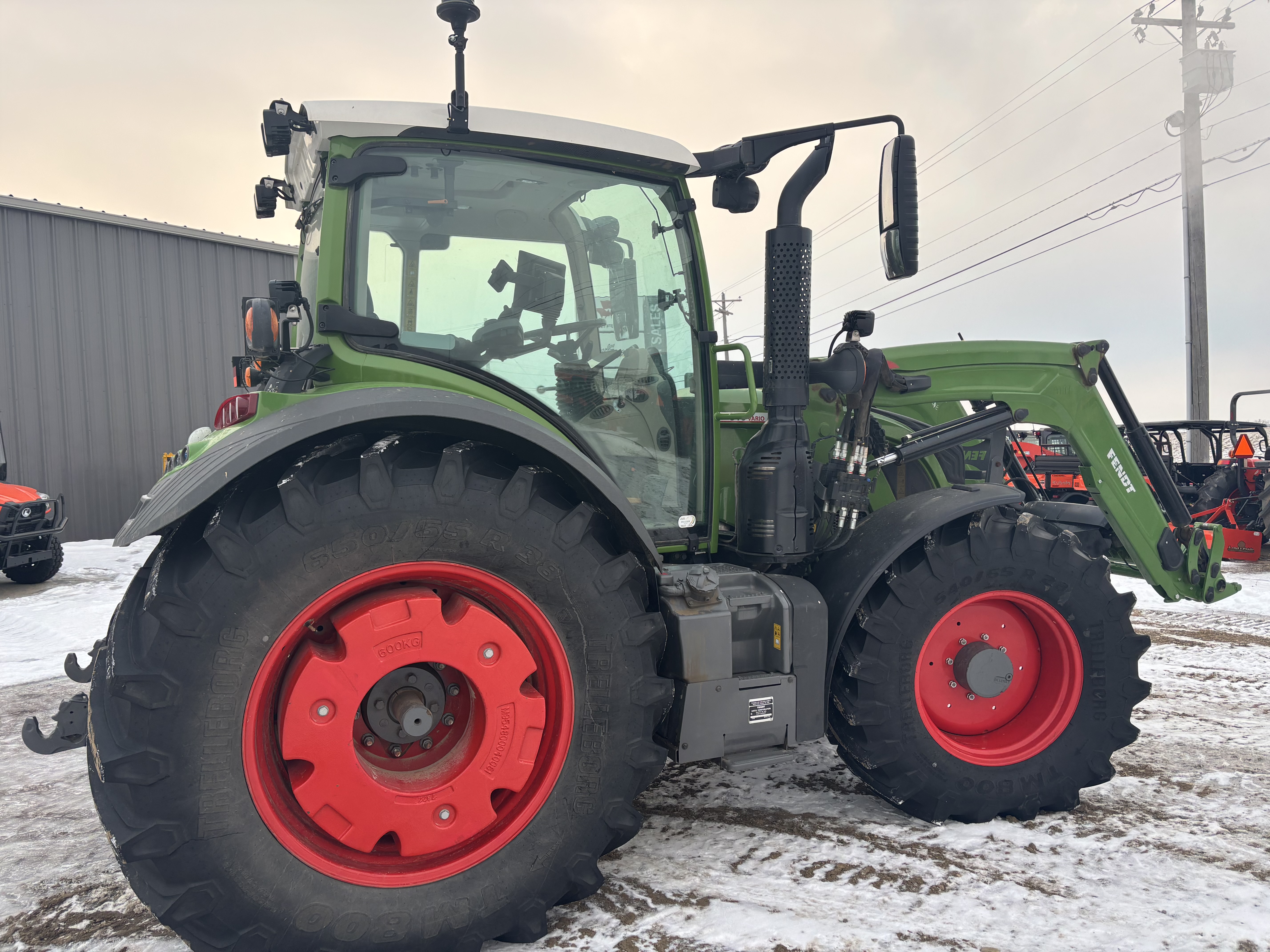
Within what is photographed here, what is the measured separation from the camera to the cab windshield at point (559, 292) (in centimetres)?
260

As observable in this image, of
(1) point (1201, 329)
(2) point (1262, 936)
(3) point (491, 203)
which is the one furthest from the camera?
(1) point (1201, 329)

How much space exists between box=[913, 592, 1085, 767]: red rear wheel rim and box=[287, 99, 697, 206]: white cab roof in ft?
6.25

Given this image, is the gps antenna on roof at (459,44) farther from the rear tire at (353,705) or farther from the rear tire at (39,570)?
the rear tire at (39,570)

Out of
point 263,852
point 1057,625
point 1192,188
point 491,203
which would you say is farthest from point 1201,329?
point 263,852

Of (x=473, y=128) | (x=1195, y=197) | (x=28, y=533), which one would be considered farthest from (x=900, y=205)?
(x=1195, y=197)

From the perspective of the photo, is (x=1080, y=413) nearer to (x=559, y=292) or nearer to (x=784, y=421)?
(x=784, y=421)

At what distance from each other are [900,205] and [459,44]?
1.43 m

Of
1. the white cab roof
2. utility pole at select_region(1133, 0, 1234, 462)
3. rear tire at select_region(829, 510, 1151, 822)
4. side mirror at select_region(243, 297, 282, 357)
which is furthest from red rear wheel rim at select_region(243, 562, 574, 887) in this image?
utility pole at select_region(1133, 0, 1234, 462)

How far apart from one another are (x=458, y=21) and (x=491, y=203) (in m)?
0.52

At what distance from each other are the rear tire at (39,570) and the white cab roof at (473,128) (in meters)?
8.36

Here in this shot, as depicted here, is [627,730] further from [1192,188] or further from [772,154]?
[1192,188]

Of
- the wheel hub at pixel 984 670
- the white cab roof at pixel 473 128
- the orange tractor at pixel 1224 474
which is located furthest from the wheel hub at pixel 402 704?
the orange tractor at pixel 1224 474

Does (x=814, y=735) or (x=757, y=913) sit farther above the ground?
(x=814, y=735)

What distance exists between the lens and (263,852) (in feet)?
6.57
